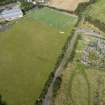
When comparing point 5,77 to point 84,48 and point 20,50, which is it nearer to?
point 20,50

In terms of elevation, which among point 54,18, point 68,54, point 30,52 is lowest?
point 30,52

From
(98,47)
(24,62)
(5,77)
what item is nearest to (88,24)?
(98,47)

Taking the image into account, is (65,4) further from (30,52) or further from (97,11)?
(30,52)

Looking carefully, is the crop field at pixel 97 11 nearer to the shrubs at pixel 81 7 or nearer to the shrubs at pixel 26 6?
the shrubs at pixel 81 7

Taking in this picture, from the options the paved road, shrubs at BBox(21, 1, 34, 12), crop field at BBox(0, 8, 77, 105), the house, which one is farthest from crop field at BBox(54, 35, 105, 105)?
shrubs at BBox(21, 1, 34, 12)

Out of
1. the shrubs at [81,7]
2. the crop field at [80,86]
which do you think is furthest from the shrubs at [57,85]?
the shrubs at [81,7]

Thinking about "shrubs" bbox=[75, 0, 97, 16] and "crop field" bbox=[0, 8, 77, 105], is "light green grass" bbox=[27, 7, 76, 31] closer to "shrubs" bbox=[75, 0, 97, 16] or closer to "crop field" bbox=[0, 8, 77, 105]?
"crop field" bbox=[0, 8, 77, 105]

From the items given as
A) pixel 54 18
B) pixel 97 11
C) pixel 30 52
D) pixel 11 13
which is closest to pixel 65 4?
pixel 54 18
